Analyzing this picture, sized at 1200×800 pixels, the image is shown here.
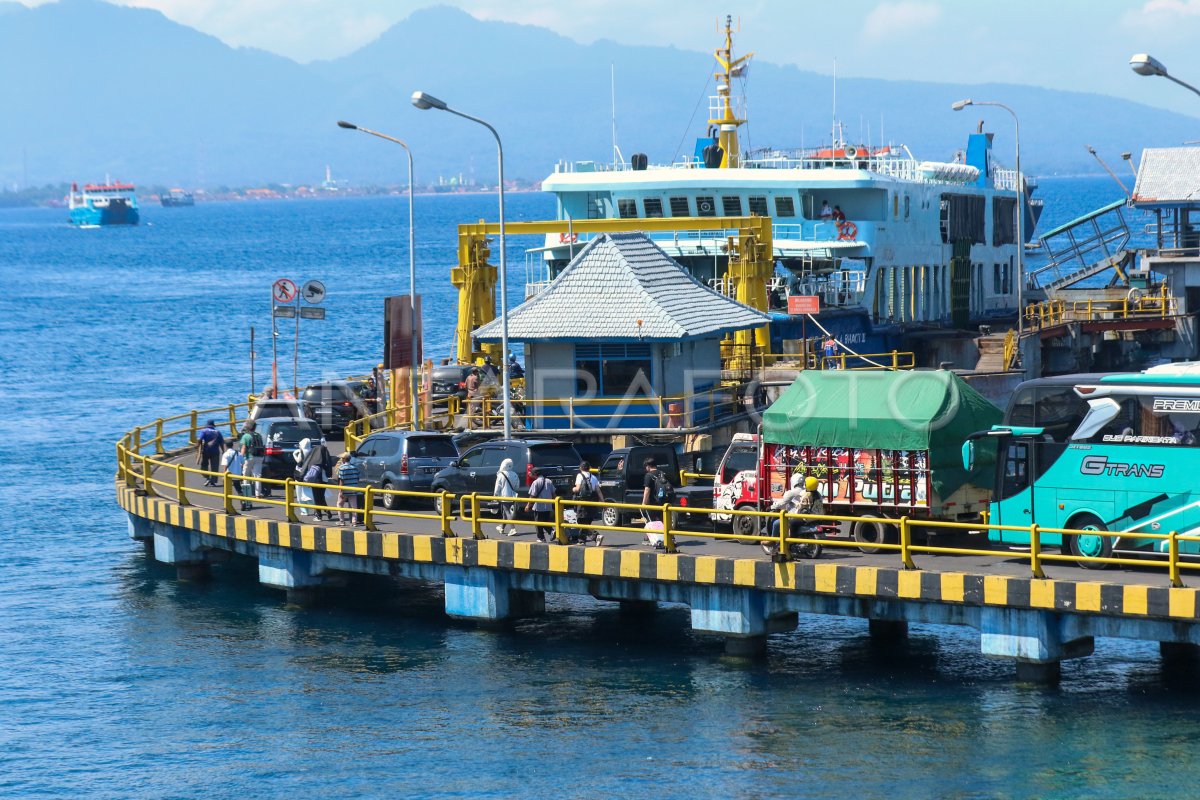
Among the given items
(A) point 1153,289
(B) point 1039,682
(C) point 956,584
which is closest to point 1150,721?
(B) point 1039,682

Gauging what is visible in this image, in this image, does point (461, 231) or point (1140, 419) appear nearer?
point (1140, 419)

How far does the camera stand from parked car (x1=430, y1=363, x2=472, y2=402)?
Answer: 161 ft

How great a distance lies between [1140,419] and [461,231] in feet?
75.4

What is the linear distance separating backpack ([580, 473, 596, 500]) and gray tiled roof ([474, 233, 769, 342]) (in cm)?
822

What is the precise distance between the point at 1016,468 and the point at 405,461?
1237 centimetres

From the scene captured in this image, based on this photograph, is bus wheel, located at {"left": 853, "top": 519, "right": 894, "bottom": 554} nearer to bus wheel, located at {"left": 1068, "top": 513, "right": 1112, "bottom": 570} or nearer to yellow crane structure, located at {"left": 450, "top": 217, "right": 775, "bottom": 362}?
bus wheel, located at {"left": 1068, "top": 513, "right": 1112, "bottom": 570}

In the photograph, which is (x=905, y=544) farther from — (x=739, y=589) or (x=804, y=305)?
(x=804, y=305)

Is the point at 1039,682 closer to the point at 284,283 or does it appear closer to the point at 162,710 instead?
the point at 162,710

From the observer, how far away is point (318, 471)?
3447 cm

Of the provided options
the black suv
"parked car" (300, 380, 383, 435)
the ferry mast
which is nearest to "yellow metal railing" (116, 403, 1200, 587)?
the black suv

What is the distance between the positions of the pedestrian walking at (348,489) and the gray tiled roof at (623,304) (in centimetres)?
504

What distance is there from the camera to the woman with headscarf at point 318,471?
3375 centimetres

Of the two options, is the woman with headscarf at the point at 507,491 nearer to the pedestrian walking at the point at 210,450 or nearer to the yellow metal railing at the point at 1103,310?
the pedestrian walking at the point at 210,450

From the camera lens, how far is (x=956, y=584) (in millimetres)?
25531
